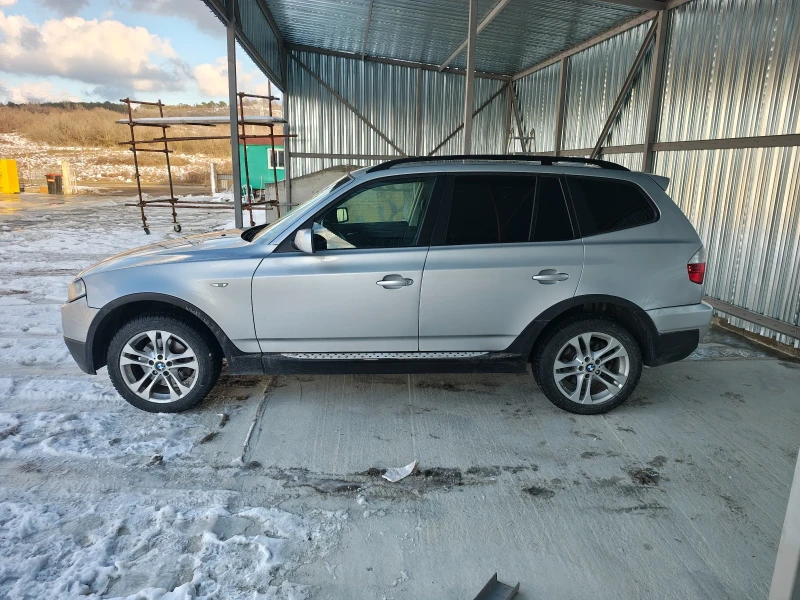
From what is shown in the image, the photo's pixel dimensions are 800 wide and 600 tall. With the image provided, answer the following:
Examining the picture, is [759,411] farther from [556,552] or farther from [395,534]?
[395,534]

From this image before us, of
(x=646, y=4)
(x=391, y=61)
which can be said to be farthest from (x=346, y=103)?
(x=646, y=4)

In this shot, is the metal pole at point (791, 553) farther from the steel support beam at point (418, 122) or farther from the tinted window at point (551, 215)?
the steel support beam at point (418, 122)

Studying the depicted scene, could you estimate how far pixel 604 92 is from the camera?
34.5ft

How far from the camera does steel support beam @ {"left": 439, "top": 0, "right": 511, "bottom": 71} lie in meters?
8.62

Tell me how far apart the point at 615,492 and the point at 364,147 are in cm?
1362

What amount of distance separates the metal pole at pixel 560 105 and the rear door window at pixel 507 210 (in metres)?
9.21

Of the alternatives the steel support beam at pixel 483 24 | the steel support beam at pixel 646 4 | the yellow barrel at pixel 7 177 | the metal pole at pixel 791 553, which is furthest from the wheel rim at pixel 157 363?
the yellow barrel at pixel 7 177

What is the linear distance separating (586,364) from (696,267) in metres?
1.06

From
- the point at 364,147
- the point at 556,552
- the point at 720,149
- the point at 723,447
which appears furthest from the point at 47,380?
the point at 364,147

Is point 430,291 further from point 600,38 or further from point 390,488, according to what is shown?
point 600,38

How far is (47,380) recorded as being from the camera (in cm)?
459

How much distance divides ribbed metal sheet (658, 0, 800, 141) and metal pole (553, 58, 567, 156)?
3952 mm

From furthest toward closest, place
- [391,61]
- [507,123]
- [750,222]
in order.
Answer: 1. [507,123]
2. [391,61]
3. [750,222]

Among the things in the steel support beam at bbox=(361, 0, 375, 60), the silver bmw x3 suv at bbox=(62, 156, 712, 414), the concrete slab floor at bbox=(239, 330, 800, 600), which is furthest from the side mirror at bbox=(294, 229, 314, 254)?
the steel support beam at bbox=(361, 0, 375, 60)
